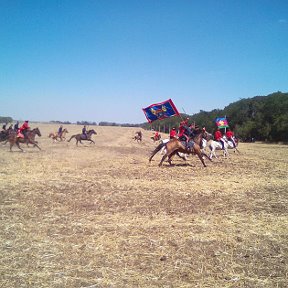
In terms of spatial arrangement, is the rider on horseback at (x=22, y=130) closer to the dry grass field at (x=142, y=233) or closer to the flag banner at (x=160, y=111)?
the flag banner at (x=160, y=111)

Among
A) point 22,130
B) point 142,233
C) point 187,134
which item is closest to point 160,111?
point 187,134

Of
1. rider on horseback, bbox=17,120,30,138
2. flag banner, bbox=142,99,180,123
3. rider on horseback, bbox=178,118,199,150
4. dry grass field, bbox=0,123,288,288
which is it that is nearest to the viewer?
dry grass field, bbox=0,123,288,288

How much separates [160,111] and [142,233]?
1448 centimetres

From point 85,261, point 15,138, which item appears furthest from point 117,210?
point 15,138

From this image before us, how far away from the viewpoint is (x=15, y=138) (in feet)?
84.8

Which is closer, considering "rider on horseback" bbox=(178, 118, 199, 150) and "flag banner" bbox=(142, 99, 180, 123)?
"rider on horseback" bbox=(178, 118, 199, 150)

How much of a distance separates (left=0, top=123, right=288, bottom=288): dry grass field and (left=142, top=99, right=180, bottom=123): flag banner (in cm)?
777

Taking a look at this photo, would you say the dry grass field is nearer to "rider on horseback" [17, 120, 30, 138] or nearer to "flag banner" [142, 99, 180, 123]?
"flag banner" [142, 99, 180, 123]

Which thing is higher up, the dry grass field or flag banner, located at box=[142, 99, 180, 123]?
flag banner, located at box=[142, 99, 180, 123]

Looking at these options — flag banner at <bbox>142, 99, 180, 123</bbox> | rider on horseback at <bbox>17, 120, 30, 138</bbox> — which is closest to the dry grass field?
flag banner at <bbox>142, 99, 180, 123</bbox>

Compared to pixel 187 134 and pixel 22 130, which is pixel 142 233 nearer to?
pixel 187 134

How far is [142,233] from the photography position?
279 inches

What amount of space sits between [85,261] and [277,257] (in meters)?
Answer: 3.46

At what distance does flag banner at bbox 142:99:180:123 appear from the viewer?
1984 cm
